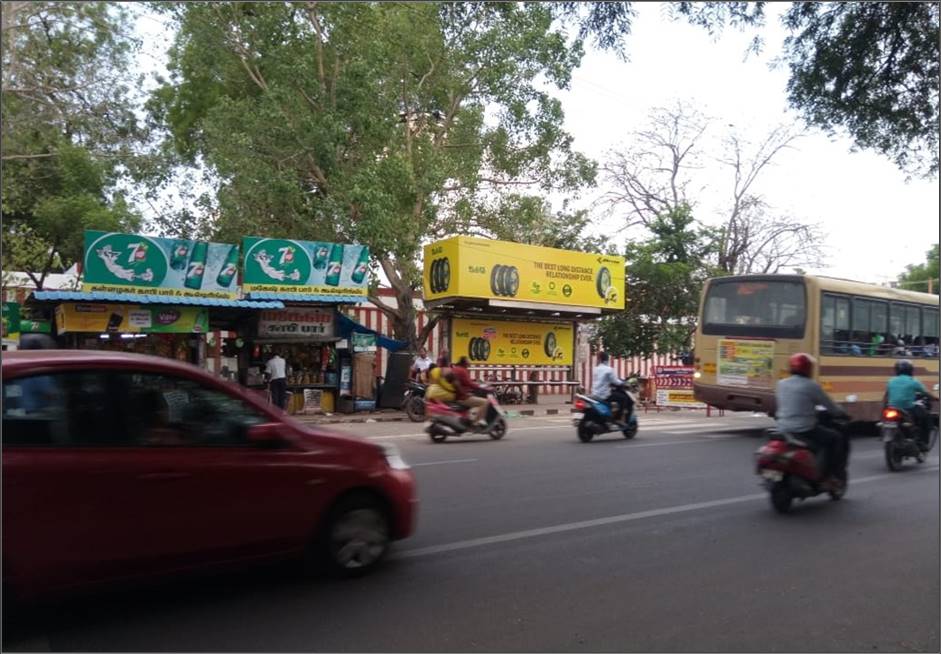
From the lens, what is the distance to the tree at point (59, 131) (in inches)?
530

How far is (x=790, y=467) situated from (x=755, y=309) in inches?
310

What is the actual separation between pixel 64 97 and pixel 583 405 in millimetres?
12061

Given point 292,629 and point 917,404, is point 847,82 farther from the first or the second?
point 292,629

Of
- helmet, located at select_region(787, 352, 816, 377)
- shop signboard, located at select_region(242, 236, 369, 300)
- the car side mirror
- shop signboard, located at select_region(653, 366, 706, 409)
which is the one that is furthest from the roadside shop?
the car side mirror

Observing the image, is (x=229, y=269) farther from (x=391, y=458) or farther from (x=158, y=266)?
(x=391, y=458)

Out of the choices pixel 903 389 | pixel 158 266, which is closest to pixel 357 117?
pixel 158 266

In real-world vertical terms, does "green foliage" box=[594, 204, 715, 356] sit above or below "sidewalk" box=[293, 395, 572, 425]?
above

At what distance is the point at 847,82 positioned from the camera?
8594 mm

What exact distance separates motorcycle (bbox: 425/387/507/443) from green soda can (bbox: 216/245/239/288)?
651cm

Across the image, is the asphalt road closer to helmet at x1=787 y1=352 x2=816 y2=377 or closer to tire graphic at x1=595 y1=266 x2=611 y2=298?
helmet at x1=787 y1=352 x2=816 y2=377

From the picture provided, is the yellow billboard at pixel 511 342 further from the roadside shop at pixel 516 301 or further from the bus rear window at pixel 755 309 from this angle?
the bus rear window at pixel 755 309

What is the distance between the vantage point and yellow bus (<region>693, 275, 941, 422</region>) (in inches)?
567

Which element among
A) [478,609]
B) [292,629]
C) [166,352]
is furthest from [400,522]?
[166,352]

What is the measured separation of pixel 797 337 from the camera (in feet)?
46.9
